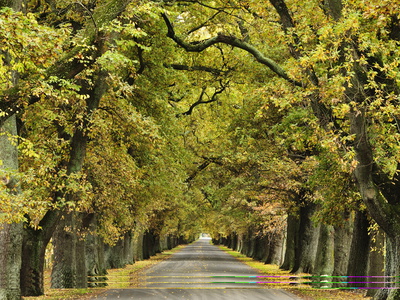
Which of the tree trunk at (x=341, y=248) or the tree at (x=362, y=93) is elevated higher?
the tree at (x=362, y=93)

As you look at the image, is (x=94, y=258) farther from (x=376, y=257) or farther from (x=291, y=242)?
(x=376, y=257)

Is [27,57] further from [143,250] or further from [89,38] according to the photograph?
[143,250]

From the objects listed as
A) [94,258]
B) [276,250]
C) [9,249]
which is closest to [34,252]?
[9,249]

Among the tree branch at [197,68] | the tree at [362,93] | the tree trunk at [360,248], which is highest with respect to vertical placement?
the tree branch at [197,68]

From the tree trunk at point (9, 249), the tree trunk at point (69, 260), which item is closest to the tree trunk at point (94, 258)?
the tree trunk at point (69, 260)

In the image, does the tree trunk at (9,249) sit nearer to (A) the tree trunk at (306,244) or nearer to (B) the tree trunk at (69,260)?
(B) the tree trunk at (69,260)

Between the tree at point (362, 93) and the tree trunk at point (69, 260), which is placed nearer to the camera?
the tree at point (362, 93)

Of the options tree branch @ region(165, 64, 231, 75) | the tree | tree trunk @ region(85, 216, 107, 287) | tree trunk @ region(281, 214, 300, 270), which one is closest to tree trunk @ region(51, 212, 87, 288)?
tree trunk @ region(85, 216, 107, 287)

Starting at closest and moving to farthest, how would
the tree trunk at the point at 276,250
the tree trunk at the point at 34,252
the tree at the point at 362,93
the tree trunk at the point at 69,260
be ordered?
the tree at the point at 362,93 → the tree trunk at the point at 34,252 → the tree trunk at the point at 69,260 → the tree trunk at the point at 276,250

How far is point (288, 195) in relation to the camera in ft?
98.5

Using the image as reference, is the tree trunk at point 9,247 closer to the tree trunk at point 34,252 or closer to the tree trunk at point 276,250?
the tree trunk at point 34,252

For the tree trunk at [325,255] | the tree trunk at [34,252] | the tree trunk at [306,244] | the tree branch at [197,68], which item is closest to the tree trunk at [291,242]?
the tree trunk at [306,244]

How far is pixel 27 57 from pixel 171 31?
37.2 ft

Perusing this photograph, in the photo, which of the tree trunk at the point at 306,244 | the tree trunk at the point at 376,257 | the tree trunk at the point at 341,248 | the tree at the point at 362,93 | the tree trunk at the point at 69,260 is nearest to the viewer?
the tree at the point at 362,93
